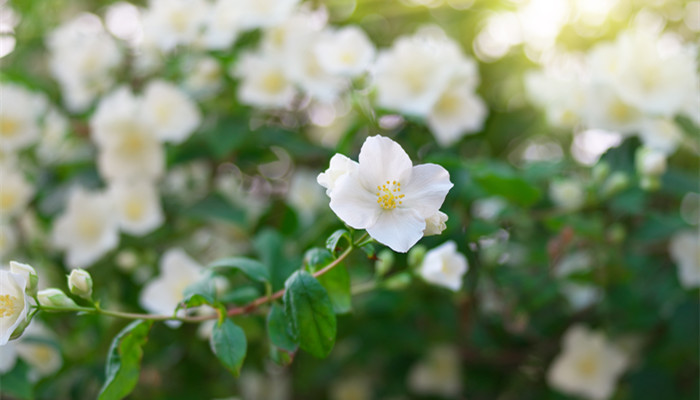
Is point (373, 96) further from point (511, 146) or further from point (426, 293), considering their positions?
point (511, 146)

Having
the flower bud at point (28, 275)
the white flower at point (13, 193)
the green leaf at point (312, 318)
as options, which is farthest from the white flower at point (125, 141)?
the green leaf at point (312, 318)

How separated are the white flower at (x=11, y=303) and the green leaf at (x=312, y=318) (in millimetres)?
243

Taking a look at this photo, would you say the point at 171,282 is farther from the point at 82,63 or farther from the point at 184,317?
the point at 82,63

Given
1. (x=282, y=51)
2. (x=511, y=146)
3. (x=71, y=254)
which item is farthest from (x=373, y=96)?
(x=71, y=254)

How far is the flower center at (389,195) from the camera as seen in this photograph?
1.83 feet

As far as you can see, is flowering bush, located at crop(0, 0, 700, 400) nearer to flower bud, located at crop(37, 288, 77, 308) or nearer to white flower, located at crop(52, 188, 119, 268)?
white flower, located at crop(52, 188, 119, 268)

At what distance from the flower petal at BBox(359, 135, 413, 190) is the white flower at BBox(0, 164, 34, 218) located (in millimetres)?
823

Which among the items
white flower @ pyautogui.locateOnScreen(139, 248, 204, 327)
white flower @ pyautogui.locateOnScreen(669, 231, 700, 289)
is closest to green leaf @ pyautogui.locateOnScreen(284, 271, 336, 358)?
white flower @ pyautogui.locateOnScreen(139, 248, 204, 327)

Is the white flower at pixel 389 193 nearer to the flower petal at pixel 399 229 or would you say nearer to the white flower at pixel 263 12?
the flower petal at pixel 399 229

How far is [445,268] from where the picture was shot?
2.51 feet

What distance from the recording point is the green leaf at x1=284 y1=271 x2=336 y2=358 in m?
0.59

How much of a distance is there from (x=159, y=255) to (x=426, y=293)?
0.52 m

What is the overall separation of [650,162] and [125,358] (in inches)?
32.0

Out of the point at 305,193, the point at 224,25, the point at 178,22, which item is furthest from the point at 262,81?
the point at 305,193
